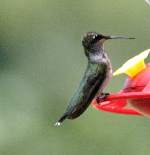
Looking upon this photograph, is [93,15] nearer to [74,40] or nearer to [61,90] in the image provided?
[74,40]

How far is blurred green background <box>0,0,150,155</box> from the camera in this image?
962cm

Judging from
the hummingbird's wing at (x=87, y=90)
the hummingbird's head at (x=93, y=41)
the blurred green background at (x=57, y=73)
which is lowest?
the blurred green background at (x=57, y=73)

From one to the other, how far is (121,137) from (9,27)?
234 cm

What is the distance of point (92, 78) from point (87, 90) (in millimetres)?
122

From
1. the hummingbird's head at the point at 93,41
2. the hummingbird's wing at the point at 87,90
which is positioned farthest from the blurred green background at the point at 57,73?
the hummingbird's wing at the point at 87,90

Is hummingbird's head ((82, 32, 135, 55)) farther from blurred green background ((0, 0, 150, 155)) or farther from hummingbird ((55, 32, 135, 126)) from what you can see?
blurred green background ((0, 0, 150, 155))

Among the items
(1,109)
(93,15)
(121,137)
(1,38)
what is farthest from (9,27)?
(121,137)

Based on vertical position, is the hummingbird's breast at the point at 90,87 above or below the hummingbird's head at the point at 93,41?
below

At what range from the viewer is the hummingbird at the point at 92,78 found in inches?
238

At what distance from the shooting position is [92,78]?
20.6ft

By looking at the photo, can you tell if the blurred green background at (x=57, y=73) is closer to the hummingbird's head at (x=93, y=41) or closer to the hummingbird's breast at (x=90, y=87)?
the hummingbird's head at (x=93, y=41)

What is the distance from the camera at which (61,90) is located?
9.75m

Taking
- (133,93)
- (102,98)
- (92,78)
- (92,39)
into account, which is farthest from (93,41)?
(133,93)

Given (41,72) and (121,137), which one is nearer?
(121,137)
